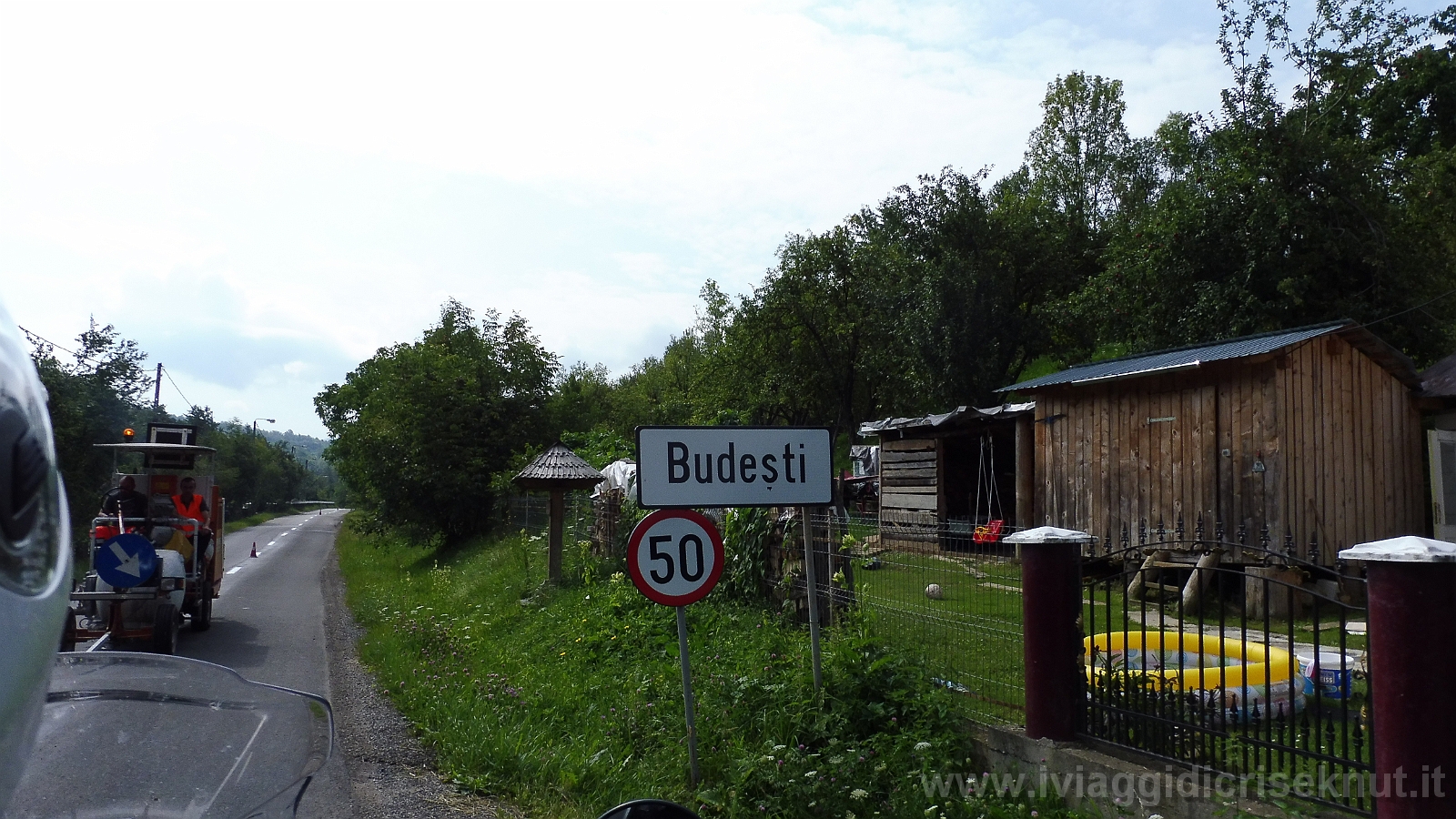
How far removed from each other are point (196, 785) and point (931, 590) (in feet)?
17.1

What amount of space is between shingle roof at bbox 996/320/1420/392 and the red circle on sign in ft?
28.2

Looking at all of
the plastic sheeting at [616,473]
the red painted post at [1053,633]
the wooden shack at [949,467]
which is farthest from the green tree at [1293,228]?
the red painted post at [1053,633]

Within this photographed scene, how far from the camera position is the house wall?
484 inches

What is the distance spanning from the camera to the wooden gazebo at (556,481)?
14898 millimetres

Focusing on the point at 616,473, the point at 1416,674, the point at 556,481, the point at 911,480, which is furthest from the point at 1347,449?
the point at 616,473

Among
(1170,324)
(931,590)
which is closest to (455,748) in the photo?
(931,590)

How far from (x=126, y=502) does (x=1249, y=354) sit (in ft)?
→ 45.3

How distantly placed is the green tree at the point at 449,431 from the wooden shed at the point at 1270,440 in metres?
15.9

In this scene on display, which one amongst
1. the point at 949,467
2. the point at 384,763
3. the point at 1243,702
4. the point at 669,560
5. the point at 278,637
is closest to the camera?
the point at 1243,702

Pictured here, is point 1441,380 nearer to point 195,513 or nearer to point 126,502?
point 195,513

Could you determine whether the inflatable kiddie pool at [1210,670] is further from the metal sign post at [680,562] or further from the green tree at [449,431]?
the green tree at [449,431]

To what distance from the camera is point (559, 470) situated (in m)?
15.2

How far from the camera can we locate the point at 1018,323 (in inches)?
1153

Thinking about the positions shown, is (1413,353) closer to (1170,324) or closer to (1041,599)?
(1170,324)
